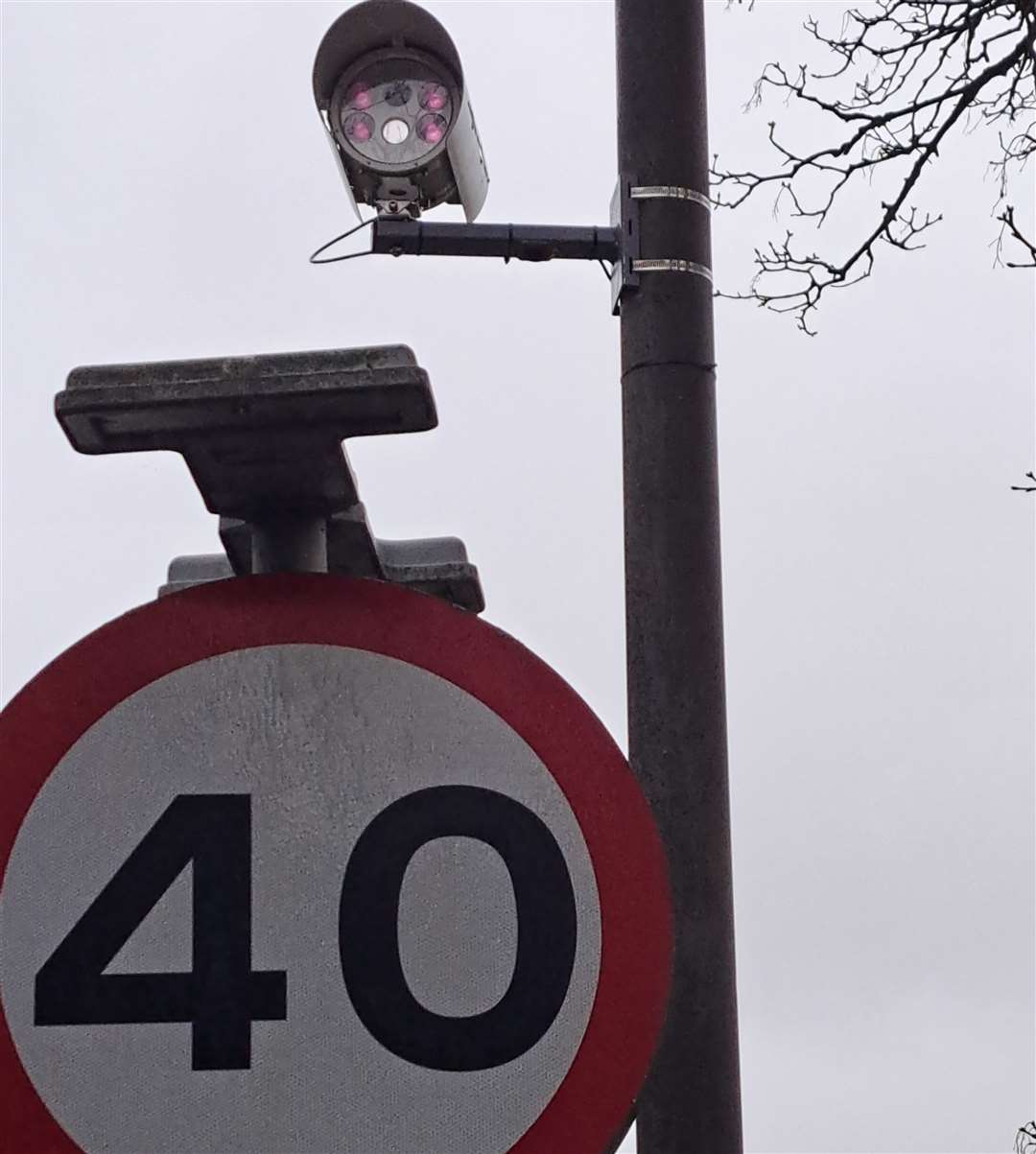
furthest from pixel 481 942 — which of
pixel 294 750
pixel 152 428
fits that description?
pixel 152 428

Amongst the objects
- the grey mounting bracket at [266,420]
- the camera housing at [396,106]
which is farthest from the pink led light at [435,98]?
the grey mounting bracket at [266,420]

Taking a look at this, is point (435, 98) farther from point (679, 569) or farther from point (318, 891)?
point (318, 891)

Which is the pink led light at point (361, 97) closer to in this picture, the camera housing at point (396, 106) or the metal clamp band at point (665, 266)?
the camera housing at point (396, 106)

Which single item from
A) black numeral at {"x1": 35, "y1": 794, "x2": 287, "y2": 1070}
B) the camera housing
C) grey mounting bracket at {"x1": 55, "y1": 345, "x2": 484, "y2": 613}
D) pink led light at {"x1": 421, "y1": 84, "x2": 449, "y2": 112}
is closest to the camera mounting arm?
the camera housing

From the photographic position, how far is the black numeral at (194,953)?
2.05 meters

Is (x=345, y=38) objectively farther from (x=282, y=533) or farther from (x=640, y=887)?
(x=640, y=887)

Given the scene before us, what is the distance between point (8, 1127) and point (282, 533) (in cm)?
68

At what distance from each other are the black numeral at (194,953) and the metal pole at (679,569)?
1.40 metres

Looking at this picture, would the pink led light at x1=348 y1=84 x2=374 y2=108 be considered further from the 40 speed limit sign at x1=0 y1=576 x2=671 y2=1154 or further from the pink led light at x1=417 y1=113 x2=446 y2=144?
the 40 speed limit sign at x1=0 y1=576 x2=671 y2=1154

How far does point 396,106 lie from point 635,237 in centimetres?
48

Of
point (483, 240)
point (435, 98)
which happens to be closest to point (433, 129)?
point (435, 98)

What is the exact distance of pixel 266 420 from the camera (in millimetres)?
2096

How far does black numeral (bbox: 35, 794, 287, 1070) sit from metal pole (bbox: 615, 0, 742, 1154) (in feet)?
4.59

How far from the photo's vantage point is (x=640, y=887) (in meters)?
2.11
